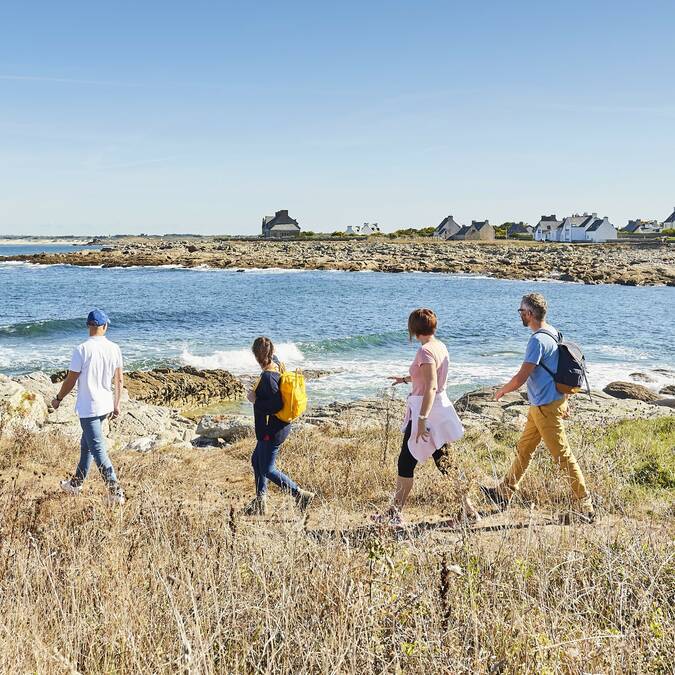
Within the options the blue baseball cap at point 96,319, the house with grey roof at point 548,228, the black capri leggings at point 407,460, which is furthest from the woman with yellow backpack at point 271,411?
the house with grey roof at point 548,228

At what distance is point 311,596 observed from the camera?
370 centimetres

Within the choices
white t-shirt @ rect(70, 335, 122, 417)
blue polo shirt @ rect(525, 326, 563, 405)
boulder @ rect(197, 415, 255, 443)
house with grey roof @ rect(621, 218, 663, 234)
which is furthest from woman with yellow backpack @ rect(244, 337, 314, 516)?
house with grey roof @ rect(621, 218, 663, 234)

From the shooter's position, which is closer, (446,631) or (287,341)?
(446,631)

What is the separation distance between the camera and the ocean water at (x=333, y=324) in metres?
20.9

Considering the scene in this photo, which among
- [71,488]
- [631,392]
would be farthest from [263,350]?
[631,392]

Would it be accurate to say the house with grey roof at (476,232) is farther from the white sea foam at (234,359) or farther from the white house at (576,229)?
the white sea foam at (234,359)

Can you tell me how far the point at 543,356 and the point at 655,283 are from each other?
52023 mm

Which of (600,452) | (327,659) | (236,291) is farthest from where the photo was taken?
(236,291)

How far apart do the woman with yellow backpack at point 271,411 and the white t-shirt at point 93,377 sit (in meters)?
1.60

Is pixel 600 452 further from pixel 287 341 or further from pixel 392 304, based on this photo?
pixel 392 304

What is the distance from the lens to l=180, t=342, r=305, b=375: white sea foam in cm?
2055

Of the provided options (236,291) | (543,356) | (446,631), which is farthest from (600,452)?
(236,291)

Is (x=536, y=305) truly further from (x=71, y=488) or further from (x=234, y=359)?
(x=234, y=359)

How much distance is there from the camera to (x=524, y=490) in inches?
263
